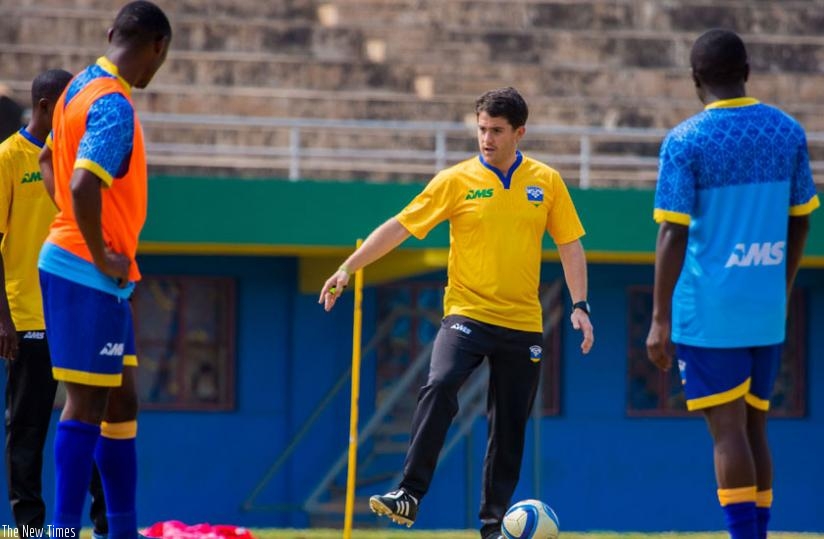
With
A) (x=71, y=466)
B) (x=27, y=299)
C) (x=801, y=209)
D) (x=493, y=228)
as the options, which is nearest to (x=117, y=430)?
(x=71, y=466)

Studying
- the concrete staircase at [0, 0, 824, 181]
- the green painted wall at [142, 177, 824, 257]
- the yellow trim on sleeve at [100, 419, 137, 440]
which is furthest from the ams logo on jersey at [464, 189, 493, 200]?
the concrete staircase at [0, 0, 824, 181]

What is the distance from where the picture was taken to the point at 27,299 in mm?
7957

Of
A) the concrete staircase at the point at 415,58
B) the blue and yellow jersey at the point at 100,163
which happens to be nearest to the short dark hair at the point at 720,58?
the blue and yellow jersey at the point at 100,163

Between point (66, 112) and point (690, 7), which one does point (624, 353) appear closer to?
point (690, 7)

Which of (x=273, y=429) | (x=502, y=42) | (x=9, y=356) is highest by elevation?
(x=502, y=42)

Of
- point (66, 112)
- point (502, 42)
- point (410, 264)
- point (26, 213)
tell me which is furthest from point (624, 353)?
point (66, 112)

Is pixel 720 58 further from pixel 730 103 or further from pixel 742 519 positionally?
pixel 742 519

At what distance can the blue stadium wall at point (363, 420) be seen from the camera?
57.6ft

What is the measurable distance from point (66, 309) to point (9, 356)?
130cm

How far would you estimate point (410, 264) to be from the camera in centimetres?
1583

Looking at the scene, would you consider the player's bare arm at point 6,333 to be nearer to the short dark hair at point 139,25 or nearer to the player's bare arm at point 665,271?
the short dark hair at point 139,25

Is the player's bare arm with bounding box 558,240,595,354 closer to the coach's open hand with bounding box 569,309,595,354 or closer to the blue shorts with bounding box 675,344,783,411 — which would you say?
the coach's open hand with bounding box 569,309,595,354

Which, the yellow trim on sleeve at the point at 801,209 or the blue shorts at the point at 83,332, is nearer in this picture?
the blue shorts at the point at 83,332

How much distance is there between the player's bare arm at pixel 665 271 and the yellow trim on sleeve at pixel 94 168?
2027 mm
